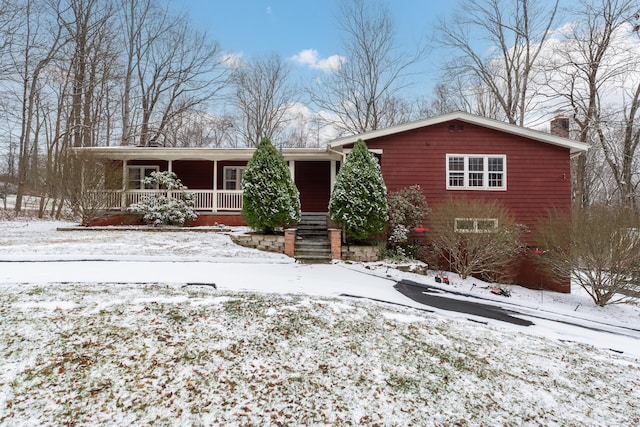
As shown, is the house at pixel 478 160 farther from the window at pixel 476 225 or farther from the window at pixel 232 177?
the window at pixel 232 177

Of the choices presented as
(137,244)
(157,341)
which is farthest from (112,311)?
(137,244)

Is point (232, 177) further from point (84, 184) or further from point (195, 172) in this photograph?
point (84, 184)

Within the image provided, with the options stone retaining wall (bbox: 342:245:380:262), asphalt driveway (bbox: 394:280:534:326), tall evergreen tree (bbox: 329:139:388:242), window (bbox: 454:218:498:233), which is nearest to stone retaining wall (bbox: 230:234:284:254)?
tall evergreen tree (bbox: 329:139:388:242)

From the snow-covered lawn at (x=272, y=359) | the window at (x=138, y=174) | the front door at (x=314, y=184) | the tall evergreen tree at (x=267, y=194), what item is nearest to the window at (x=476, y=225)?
the snow-covered lawn at (x=272, y=359)

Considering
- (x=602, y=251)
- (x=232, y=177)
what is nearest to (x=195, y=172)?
(x=232, y=177)

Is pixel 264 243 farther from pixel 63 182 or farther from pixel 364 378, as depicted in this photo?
pixel 63 182

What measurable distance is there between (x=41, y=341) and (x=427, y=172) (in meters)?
10.3

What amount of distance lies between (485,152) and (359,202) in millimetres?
5347

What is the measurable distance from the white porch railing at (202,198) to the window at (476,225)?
8.08 m

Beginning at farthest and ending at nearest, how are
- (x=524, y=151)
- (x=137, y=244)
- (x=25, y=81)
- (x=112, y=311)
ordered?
(x=25, y=81), (x=524, y=151), (x=137, y=244), (x=112, y=311)

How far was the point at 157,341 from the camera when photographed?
3.46 meters

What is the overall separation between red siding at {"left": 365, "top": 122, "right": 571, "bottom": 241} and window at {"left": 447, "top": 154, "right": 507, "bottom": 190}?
0.55 ft

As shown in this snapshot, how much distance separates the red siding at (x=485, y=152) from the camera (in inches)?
420

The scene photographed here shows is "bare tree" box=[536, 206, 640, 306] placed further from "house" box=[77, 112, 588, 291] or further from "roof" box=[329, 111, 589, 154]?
"roof" box=[329, 111, 589, 154]
